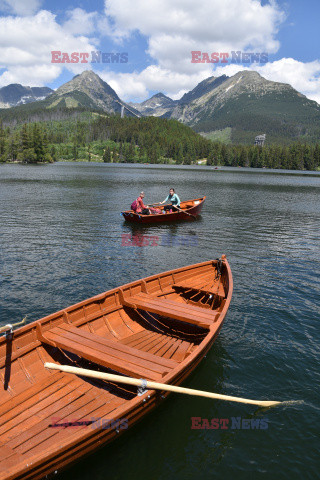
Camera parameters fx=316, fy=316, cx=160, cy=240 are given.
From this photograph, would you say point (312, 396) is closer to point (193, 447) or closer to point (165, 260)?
point (193, 447)

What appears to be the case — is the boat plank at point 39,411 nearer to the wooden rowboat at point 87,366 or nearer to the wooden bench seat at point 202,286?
the wooden rowboat at point 87,366

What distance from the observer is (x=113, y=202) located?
43.2 m

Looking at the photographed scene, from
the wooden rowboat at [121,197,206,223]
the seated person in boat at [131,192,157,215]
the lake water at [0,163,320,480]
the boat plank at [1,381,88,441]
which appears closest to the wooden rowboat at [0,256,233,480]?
the boat plank at [1,381,88,441]

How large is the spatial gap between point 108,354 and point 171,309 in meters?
3.06

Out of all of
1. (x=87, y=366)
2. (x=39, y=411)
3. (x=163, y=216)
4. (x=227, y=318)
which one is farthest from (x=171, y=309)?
(x=163, y=216)

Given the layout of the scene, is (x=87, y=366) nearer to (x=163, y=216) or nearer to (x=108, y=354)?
(x=108, y=354)

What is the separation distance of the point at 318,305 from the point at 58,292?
453 inches

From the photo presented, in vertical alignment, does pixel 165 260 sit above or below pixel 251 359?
above

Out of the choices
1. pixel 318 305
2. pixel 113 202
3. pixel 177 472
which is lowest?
pixel 177 472

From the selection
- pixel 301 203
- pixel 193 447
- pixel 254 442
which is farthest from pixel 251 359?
pixel 301 203

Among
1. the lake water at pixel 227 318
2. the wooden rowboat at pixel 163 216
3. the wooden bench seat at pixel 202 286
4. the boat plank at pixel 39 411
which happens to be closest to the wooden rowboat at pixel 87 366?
the boat plank at pixel 39 411

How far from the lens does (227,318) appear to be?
12516 millimetres

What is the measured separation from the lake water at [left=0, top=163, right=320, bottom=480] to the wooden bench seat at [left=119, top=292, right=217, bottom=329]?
1477mm

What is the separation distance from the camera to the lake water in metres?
6.71
